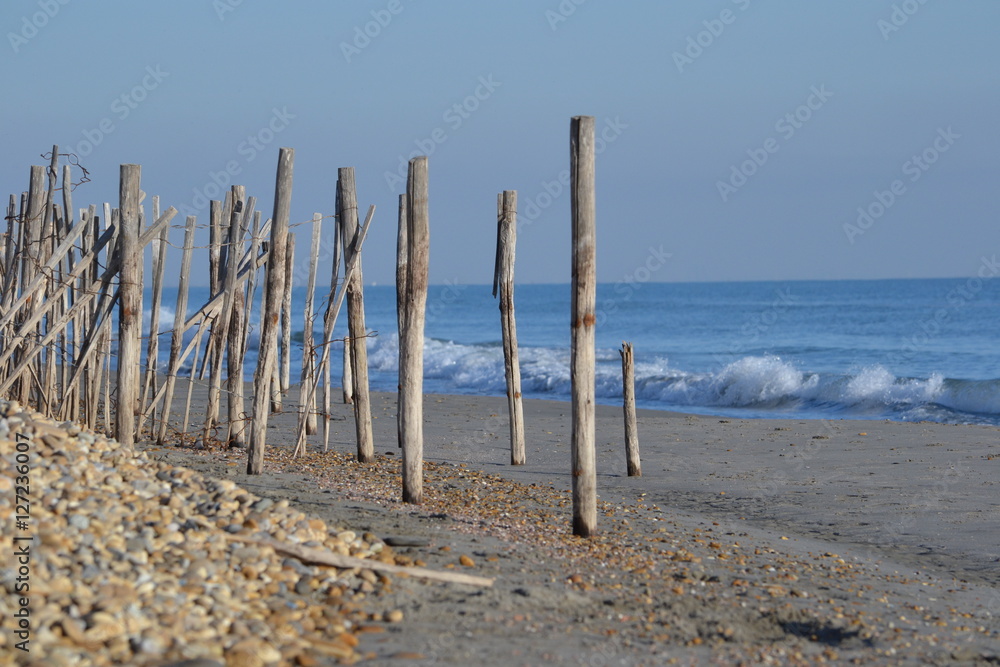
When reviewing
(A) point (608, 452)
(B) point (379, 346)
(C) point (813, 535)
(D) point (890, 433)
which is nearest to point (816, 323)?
(B) point (379, 346)

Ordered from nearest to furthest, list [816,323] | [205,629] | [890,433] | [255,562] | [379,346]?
Result: [205,629] → [255,562] → [890,433] → [379,346] → [816,323]

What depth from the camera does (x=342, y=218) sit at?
27.6ft

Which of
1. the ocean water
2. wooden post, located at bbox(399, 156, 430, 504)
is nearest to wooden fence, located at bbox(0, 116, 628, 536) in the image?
wooden post, located at bbox(399, 156, 430, 504)

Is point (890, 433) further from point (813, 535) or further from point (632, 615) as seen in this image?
point (632, 615)

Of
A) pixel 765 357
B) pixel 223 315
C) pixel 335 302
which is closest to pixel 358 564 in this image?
pixel 335 302

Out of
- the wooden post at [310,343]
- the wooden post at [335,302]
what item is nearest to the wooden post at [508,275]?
the wooden post at [335,302]

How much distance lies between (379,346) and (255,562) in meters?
27.8

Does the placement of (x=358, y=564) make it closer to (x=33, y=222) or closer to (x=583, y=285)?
(x=583, y=285)

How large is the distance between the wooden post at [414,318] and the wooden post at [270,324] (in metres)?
1.31

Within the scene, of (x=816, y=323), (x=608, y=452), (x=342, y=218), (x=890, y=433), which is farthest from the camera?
(x=816, y=323)

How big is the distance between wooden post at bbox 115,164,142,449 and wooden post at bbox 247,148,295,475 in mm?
1009

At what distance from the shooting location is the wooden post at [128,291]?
291 inches

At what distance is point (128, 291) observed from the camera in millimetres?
7438

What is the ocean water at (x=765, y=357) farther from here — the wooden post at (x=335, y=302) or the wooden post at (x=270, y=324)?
the wooden post at (x=270, y=324)
